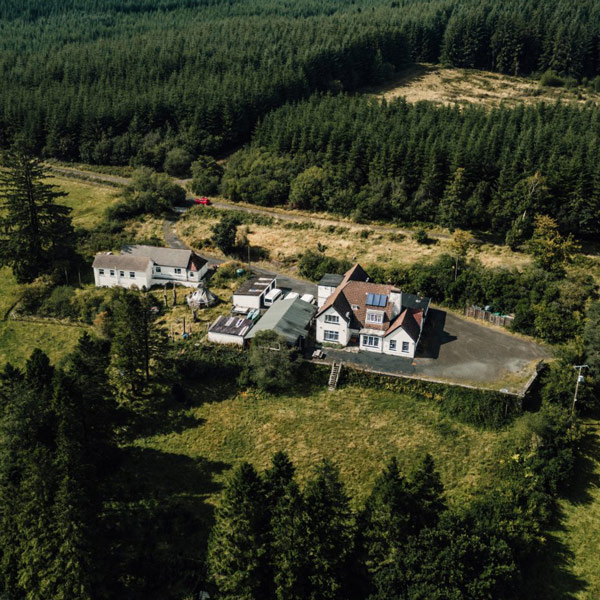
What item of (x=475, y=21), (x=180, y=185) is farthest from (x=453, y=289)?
(x=475, y=21)

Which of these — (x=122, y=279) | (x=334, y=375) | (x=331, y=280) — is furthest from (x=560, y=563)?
(x=122, y=279)

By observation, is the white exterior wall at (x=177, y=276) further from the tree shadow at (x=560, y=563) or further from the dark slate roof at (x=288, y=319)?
the tree shadow at (x=560, y=563)

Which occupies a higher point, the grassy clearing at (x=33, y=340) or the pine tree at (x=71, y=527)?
the pine tree at (x=71, y=527)

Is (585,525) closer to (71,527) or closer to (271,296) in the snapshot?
(71,527)

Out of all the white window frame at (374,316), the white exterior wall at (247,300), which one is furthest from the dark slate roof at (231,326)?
the white window frame at (374,316)

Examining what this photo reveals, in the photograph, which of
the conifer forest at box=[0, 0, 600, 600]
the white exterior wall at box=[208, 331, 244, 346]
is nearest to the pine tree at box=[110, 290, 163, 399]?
the conifer forest at box=[0, 0, 600, 600]

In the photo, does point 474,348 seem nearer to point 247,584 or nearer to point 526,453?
point 526,453
